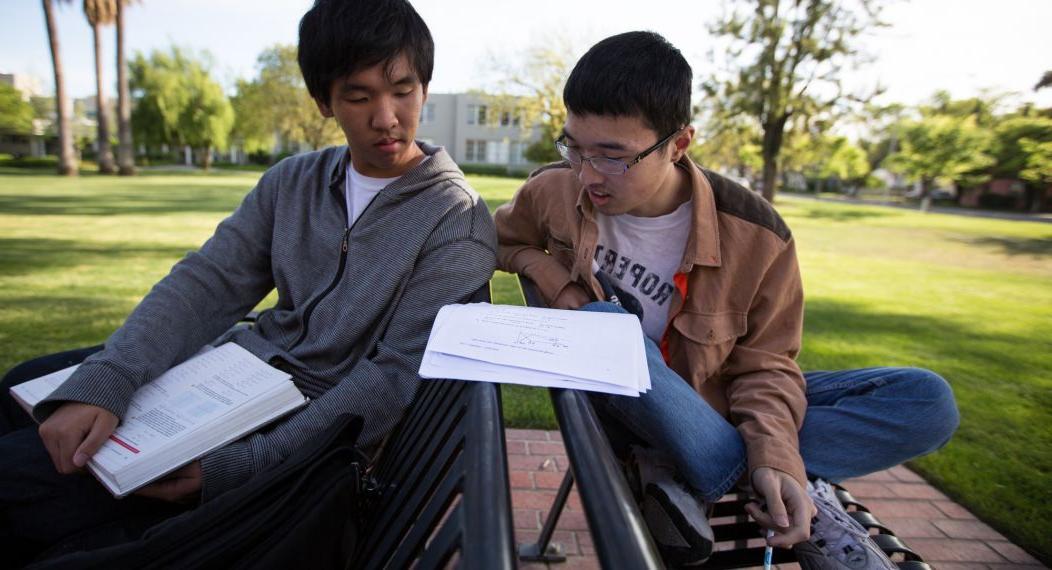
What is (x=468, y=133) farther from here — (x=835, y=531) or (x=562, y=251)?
(x=835, y=531)

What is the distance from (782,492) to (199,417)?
1292mm

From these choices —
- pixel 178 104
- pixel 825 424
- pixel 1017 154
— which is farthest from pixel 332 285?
pixel 178 104

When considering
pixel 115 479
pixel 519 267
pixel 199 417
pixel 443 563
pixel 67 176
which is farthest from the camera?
pixel 67 176

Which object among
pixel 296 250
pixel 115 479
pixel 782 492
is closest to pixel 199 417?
pixel 115 479

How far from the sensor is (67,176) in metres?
28.2

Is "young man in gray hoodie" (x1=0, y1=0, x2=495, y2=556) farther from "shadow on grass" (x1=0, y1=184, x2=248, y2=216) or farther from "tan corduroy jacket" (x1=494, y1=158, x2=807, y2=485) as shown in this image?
"shadow on grass" (x1=0, y1=184, x2=248, y2=216)

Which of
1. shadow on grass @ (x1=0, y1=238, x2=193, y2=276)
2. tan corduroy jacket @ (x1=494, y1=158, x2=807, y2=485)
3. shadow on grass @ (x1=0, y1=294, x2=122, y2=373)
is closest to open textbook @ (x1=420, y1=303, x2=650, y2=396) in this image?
tan corduroy jacket @ (x1=494, y1=158, x2=807, y2=485)

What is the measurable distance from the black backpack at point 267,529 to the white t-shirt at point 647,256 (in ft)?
3.76

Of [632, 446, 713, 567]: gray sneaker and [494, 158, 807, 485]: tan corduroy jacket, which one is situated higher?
[494, 158, 807, 485]: tan corduroy jacket

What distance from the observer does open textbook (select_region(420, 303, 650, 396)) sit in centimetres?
111

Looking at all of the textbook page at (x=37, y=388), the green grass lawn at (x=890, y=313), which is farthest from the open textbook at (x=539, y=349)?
the green grass lawn at (x=890, y=313)

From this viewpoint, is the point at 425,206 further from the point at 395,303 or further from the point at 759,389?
the point at 759,389

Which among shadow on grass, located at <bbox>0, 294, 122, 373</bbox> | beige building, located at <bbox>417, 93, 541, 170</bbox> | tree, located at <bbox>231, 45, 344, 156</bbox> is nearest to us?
shadow on grass, located at <bbox>0, 294, 122, 373</bbox>

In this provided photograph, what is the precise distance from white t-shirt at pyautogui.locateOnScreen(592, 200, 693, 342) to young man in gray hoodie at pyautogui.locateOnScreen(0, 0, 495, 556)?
43cm
